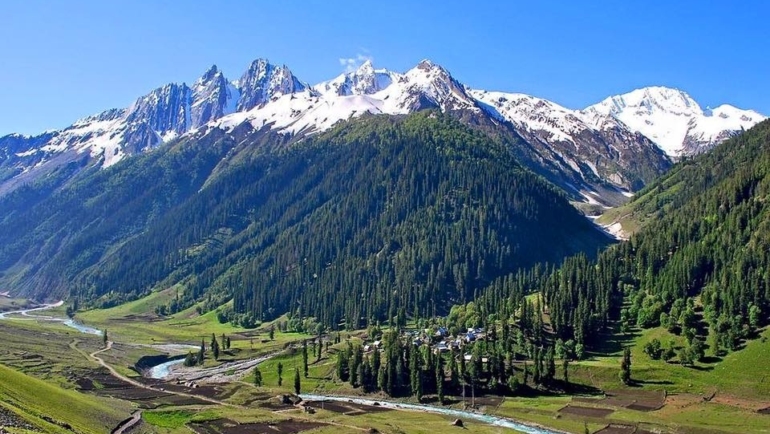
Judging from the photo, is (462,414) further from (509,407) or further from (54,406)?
(54,406)

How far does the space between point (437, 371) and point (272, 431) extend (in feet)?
190

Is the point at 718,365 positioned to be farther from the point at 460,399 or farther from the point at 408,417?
the point at 408,417

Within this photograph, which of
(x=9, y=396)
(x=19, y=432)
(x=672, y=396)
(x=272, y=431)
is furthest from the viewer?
(x=672, y=396)

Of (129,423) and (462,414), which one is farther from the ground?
(129,423)

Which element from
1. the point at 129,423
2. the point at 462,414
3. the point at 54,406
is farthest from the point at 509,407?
the point at 54,406

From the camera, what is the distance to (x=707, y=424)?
153 m

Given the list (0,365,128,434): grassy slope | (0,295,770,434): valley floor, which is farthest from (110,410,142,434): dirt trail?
(0,365,128,434): grassy slope

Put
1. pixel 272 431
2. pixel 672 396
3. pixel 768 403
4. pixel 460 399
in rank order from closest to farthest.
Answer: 1. pixel 272 431
2. pixel 768 403
3. pixel 672 396
4. pixel 460 399

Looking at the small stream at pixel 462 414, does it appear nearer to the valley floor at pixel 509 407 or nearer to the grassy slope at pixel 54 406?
the valley floor at pixel 509 407

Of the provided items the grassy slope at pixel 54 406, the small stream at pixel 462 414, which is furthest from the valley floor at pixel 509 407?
the small stream at pixel 462 414

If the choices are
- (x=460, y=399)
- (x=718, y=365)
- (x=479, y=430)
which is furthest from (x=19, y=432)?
(x=718, y=365)

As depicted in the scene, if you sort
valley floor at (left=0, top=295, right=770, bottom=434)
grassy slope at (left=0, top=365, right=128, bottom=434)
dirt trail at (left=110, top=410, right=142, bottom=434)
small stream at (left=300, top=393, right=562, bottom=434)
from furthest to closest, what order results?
small stream at (left=300, top=393, right=562, bottom=434) < valley floor at (left=0, top=295, right=770, bottom=434) < dirt trail at (left=110, top=410, right=142, bottom=434) < grassy slope at (left=0, top=365, right=128, bottom=434)

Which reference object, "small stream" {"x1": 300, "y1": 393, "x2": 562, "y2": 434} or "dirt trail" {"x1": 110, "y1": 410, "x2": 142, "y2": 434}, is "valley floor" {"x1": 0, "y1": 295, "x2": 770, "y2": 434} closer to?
"dirt trail" {"x1": 110, "y1": 410, "x2": 142, "y2": 434}

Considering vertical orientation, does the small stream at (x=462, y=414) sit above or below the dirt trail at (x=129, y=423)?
below
